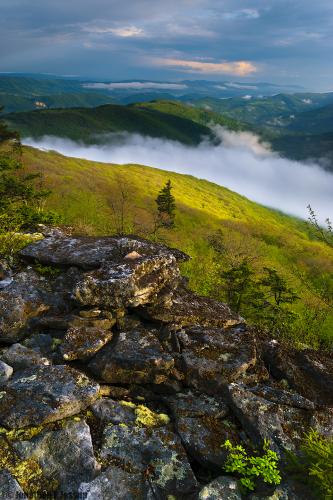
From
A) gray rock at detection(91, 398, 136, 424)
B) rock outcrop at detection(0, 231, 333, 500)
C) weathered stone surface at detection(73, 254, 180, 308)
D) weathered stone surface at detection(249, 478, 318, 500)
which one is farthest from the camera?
weathered stone surface at detection(73, 254, 180, 308)

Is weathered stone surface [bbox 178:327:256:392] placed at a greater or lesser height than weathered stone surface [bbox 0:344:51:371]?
lesser

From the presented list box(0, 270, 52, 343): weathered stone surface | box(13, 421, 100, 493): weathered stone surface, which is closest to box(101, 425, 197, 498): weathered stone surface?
box(13, 421, 100, 493): weathered stone surface

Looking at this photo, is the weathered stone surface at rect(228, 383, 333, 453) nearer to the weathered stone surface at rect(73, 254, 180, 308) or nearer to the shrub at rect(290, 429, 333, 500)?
the shrub at rect(290, 429, 333, 500)

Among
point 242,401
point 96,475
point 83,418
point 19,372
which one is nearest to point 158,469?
point 96,475

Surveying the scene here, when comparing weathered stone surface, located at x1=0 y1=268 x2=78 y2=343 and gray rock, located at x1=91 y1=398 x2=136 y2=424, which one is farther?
weathered stone surface, located at x1=0 y1=268 x2=78 y2=343

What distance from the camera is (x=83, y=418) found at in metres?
8.63

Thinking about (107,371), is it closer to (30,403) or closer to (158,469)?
(30,403)

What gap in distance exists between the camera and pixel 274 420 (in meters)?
8.92

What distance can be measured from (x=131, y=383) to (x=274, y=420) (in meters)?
3.71

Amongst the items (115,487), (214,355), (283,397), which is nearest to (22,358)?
(115,487)

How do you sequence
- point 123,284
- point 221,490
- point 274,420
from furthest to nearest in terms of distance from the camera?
point 123,284
point 274,420
point 221,490

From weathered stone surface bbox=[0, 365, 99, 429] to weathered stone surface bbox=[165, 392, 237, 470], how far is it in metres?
2.15

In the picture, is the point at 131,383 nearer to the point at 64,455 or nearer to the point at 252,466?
Answer: the point at 64,455

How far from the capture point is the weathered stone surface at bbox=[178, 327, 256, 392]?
33.7 feet
